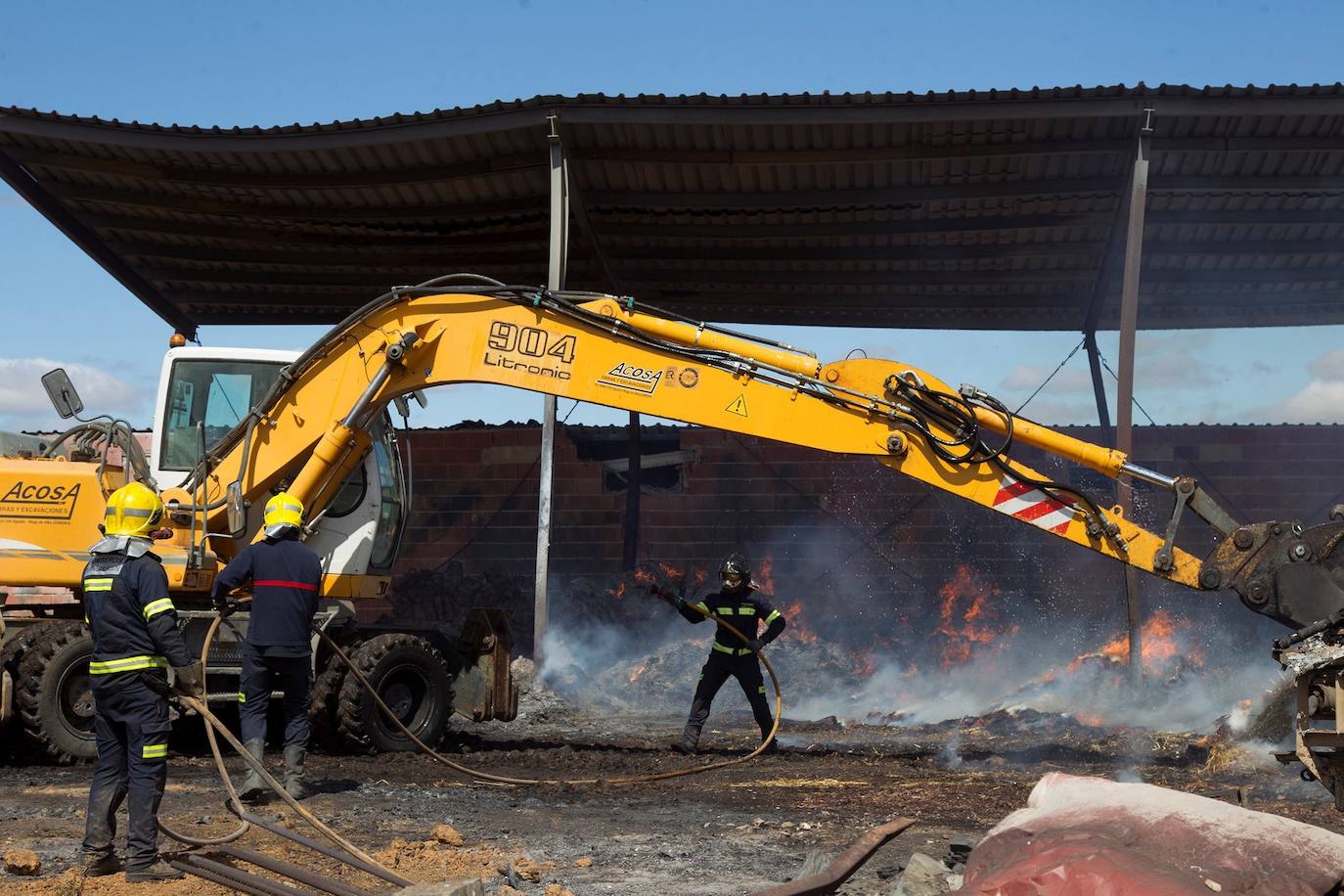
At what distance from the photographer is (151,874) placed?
623 centimetres

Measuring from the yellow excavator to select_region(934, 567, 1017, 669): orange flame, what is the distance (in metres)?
7.70

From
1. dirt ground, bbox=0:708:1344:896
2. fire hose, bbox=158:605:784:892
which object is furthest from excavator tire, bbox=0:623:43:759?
fire hose, bbox=158:605:784:892

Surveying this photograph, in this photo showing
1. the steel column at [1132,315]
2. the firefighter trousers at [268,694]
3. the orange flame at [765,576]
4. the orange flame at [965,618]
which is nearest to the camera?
the firefighter trousers at [268,694]

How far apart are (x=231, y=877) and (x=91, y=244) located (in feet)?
45.1

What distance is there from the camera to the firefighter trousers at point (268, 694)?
841cm

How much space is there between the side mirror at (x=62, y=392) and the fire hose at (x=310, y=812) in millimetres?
1910

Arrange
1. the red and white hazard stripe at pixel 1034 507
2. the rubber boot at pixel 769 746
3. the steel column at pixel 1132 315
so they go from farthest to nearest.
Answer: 1. the steel column at pixel 1132 315
2. the rubber boot at pixel 769 746
3. the red and white hazard stripe at pixel 1034 507

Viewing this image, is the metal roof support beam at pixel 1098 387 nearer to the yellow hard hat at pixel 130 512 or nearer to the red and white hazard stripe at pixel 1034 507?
the red and white hazard stripe at pixel 1034 507

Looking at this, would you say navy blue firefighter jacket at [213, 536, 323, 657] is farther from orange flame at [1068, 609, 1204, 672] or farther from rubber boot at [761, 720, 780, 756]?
orange flame at [1068, 609, 1204, 672]

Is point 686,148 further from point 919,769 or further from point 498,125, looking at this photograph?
point 919,769

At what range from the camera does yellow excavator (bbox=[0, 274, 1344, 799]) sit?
8984mm

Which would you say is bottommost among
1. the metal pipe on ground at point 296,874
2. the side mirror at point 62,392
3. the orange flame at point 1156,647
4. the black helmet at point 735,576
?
the metal pipe on ground at point 296,874

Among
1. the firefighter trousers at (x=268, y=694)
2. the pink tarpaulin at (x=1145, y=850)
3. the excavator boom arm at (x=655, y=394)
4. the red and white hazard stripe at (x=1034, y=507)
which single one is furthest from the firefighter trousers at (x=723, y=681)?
the pink tarpaulin at (x=1145, y=850)

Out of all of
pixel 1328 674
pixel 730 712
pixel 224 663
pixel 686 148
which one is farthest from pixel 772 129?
pixel 1328 674
